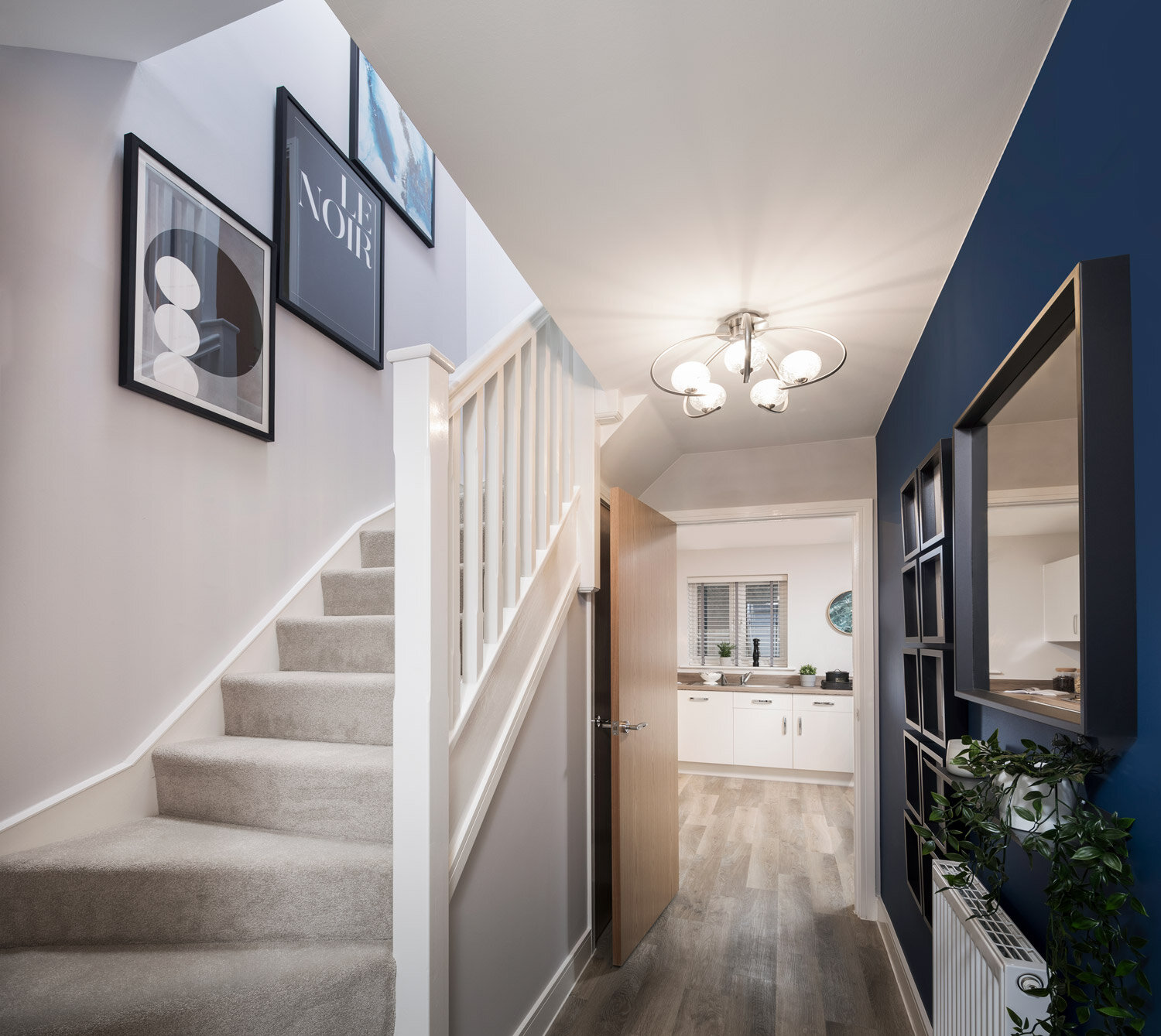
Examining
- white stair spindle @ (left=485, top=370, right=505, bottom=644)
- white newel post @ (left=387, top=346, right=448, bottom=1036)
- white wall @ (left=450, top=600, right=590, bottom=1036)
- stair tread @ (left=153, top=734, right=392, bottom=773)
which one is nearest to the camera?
white newel post @ (left=387, top=346, right=448, bottom=1036)

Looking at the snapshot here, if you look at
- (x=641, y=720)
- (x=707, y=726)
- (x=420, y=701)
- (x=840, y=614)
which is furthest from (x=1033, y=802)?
(x=840, y=614)

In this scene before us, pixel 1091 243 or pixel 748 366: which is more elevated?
pixel 748 366

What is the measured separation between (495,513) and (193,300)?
3.49ft

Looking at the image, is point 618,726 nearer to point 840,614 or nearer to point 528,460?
point 528,460

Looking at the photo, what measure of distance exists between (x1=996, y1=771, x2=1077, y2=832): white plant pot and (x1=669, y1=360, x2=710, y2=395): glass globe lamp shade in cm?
131

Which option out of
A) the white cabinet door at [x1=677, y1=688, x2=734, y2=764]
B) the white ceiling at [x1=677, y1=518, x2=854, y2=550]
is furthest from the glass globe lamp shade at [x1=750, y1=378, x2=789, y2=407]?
the white cabinet door at [x1=677, y1=688, x2=734, y2=764]

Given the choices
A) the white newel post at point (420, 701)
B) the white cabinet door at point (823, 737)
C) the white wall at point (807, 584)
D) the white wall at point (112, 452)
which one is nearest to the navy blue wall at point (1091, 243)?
the white newel post at point (420, 701)

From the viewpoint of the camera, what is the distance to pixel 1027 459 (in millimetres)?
1132

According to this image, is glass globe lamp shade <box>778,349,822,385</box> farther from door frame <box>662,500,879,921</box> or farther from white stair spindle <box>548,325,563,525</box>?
door frame <box>662,500,879,921</box>

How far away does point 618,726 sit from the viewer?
8.98 feet

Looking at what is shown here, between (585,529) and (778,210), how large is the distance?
1492mm

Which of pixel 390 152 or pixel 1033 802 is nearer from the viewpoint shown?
pixel 1033 802

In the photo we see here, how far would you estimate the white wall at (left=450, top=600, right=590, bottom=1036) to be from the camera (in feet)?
5.79

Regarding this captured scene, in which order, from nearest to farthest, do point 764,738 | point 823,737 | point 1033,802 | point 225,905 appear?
point 1033,802 → point 225,905 → point 823,737 → point 764,738
